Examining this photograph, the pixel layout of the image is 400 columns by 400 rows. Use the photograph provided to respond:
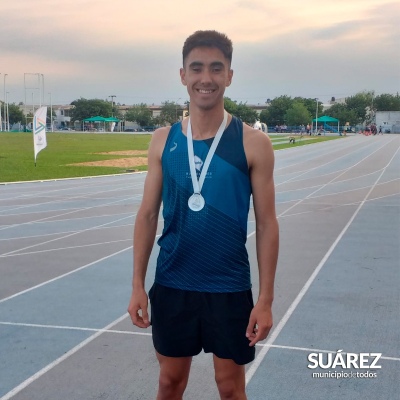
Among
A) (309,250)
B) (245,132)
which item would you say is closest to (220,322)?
(245,132)

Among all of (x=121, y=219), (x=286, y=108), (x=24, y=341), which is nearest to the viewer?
(x=24, y=341)

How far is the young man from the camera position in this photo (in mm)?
2602

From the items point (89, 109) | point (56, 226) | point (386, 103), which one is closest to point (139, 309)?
point (56, 226)

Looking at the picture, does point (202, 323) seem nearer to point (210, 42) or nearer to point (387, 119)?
point (210, 42)

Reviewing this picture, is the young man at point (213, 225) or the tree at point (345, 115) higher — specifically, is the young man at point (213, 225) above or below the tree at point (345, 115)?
below

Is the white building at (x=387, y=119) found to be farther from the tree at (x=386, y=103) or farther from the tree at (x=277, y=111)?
the tree at (x=277, y=111)

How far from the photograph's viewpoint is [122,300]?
598 cm

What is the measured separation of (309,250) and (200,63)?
608 cm

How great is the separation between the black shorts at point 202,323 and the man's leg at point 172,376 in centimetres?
4

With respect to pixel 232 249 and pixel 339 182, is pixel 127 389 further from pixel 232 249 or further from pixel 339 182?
pixel 339 182

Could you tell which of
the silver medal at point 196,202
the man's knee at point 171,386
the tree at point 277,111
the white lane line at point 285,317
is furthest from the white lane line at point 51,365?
the tree at point 277,111

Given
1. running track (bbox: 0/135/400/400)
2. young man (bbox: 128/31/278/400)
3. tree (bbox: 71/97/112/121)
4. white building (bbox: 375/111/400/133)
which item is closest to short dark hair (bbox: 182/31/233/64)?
young man (bbox: 128/31/278/400)

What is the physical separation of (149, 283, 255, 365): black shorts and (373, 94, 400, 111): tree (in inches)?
4829

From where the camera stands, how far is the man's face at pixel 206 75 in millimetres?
2645
